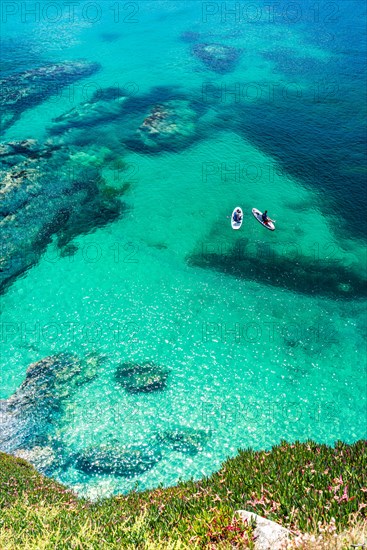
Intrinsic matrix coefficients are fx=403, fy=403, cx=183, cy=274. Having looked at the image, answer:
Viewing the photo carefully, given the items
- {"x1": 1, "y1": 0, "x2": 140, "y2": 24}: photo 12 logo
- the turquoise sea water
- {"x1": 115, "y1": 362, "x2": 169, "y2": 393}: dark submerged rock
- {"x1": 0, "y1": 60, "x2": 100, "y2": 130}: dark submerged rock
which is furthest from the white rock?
{"x1": 1, "y1": 0, "x2": 140, "y2": 24}: photo 12 logo

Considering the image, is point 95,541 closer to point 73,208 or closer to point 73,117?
point 73,208

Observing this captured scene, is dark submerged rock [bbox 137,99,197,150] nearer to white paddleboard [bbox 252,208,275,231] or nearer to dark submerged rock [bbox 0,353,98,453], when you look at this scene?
white paddleboard [bbox 252,208,275,231]

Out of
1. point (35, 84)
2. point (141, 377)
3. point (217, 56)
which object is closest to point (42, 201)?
point (141, 377)

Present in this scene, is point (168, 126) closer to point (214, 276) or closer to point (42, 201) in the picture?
point (42, 201)

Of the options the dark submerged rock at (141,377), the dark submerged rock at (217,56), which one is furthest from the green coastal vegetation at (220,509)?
the dark submerged rock at (217,56)

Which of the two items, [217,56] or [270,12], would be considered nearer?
[217,56]

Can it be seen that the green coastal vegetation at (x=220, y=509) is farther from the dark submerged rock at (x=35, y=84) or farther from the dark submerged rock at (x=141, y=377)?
the dark submerged rock at (x=35, y=84)
